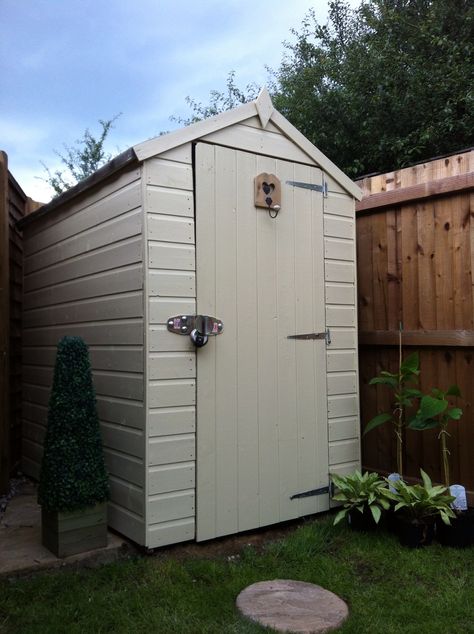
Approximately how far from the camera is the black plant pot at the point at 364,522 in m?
3.16

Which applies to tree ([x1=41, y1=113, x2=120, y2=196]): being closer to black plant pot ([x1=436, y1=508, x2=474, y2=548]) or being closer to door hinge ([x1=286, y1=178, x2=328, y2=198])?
door hinge ([x1=286, y1=178, x2=328, y2=198])

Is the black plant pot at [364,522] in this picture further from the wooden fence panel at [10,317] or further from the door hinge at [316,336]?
the wooden fence panel at [10,317]

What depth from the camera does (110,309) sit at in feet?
10.4

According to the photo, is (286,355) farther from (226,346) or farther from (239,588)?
(239,588)

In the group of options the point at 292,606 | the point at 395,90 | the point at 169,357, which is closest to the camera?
the point at 292,606

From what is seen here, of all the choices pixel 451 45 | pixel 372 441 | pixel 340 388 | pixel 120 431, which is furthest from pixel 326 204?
pixel 451 45

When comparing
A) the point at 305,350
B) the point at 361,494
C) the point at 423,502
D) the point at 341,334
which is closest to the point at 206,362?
the point at 305,350

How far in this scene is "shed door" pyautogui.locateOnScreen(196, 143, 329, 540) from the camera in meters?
3.02

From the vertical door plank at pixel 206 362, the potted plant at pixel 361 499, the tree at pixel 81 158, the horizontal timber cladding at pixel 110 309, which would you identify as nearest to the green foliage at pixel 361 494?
the potted plant at pixel 361 499

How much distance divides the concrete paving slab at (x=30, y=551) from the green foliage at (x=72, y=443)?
249 millimetres

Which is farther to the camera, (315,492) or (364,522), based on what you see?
(315,492)

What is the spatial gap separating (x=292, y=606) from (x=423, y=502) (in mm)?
1033

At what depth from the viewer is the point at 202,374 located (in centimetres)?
298

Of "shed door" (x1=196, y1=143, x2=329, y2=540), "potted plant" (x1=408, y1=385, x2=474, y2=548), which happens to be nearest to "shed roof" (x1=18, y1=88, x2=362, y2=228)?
"shed door" (x1=196, y1=143, x2=329, y2=540)
